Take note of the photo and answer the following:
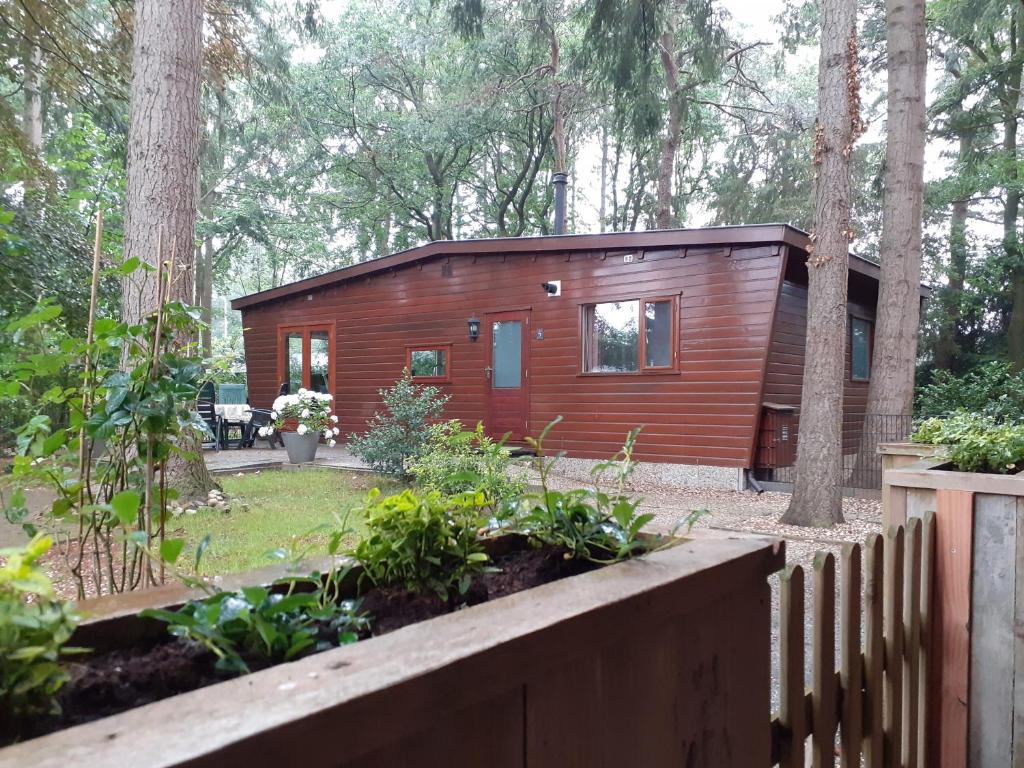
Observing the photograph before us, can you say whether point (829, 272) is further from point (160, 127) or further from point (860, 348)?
point (160, 127)

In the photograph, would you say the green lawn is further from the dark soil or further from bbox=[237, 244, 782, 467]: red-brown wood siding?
bbox=[237, 244, 782, 467]: red-brown wood siding

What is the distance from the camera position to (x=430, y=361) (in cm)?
1168

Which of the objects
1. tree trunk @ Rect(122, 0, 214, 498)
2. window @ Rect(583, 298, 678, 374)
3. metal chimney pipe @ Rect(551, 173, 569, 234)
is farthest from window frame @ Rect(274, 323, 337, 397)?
tree trunk @ Rect(122, 0, 214, 498)

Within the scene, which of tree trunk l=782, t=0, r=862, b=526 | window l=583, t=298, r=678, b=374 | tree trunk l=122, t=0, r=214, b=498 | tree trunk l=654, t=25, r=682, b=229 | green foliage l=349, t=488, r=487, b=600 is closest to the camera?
green foliage l=349, t=488, r=487, b=600

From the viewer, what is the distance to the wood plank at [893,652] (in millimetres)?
1614

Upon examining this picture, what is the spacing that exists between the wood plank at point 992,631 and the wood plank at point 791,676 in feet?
2.32

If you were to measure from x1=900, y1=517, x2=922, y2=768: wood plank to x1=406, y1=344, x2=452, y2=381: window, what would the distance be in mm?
9882

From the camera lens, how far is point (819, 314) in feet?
22.6

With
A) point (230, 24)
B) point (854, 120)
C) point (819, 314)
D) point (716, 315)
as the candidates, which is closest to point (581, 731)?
point (819, 314)

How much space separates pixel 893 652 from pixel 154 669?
5.15 feet

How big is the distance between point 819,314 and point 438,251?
6177mm

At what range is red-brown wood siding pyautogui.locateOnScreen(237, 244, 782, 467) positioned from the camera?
879cm

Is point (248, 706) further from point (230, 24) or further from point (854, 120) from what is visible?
point (230, 24)

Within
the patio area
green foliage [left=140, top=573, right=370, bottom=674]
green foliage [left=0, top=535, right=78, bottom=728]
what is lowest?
the patio area
